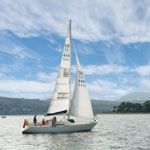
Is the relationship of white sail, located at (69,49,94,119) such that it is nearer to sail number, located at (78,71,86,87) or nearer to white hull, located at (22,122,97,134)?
sail number, located at (78,71,86,87)

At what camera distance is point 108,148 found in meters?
34.6

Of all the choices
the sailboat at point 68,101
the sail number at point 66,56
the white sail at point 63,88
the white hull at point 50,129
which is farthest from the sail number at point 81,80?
the white hull at point 50,129

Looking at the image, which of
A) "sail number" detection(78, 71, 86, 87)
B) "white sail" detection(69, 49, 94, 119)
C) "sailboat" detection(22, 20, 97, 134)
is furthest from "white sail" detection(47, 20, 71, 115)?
"sail number" detection(78, 71, 86, 87)

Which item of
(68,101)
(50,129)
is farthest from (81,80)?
(50,129)

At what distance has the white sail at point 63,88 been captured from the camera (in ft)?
167

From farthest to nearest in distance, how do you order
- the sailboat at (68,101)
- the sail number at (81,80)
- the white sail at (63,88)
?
1. the sail number at (81,80)
2. the white sail at (63,88)
3. the sailboat at (68,101)

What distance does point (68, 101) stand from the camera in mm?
50844

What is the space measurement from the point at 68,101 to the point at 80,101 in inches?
98.0

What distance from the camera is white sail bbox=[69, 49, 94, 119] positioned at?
165 ft

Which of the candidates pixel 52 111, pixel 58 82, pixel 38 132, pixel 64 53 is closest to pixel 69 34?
pixel 64 53

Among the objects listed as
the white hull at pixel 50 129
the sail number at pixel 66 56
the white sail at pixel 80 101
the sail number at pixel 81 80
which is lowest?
the white hull at pixel 50 129

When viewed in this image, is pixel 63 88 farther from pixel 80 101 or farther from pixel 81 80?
pixel 80 101

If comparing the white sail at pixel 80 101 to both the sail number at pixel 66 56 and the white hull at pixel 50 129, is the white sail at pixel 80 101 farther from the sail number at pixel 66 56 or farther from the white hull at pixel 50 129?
the white hull at pixel 50 129

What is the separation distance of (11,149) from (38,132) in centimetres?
1370
